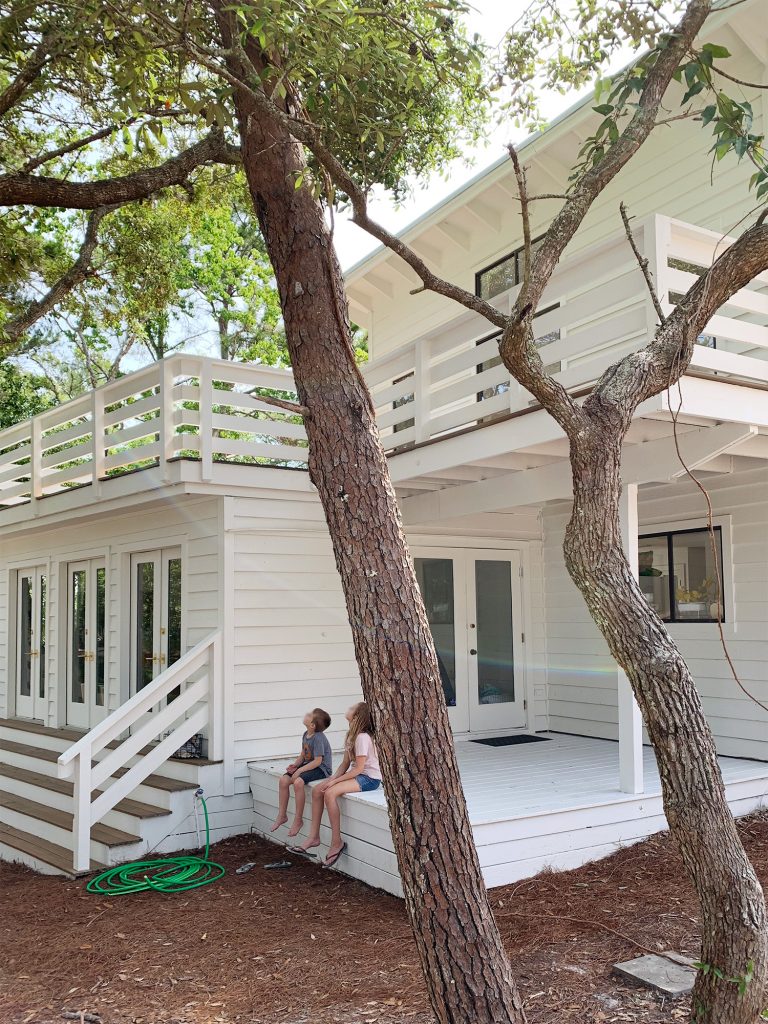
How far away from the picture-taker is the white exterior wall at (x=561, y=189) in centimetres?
809

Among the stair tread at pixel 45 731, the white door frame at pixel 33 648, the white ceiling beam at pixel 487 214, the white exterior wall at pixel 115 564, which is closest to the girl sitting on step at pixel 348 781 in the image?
the stair tread at pixel 45 731

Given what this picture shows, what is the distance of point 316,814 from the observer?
683 centimetres

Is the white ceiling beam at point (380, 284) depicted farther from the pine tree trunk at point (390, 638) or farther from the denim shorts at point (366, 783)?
the pine tree trunk at point (390, 638)

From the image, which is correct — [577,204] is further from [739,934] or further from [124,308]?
[124,308]

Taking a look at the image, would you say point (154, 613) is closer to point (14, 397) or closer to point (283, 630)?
point (283, 630)

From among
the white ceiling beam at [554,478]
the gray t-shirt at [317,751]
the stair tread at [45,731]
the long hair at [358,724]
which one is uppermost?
the white ceiling beam at [554,478]

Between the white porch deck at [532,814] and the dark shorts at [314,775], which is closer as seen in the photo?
the white porch deck at [532,814]

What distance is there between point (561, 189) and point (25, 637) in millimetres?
9501

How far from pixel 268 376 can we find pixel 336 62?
15.2ft

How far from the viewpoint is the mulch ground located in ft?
14.4

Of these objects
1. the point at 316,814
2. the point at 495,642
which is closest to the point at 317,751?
the point at 316,814

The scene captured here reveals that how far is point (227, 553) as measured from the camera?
847 cm

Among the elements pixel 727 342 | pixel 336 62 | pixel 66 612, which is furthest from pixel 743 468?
pixel 66 612

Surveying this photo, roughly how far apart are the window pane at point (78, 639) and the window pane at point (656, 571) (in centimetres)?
678
